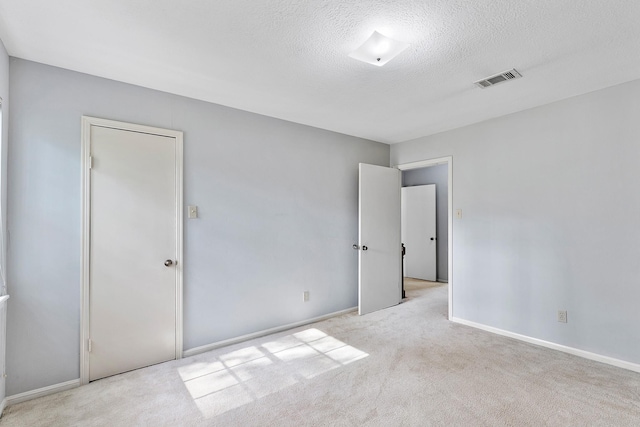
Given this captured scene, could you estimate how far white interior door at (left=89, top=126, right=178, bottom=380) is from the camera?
248 cm

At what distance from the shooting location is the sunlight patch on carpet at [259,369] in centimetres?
222

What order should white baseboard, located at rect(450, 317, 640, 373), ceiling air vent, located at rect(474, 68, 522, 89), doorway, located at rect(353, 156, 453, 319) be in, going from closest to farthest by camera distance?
ceiling air vent, located at rect(474, 68, 522, 89)
white baseboard, located at rect(450, 317, 640, 373)
doorway, located at rect(353, 156, 453, 319)

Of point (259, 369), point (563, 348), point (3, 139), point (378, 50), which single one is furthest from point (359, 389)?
point (3, 139)

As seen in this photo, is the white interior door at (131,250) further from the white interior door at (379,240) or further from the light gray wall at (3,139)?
the white interior door at (379,240)

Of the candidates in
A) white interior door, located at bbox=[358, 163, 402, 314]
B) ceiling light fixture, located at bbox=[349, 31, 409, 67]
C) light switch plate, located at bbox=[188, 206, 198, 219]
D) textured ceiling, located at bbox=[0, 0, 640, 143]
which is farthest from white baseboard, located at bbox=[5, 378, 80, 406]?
ceiling light fixture, located at bbox=[349, 31, 409, 67]

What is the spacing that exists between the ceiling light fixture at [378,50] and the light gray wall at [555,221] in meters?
2.08

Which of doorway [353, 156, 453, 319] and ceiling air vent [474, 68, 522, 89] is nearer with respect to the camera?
ceiling air vent [474, 68, 522, 89]

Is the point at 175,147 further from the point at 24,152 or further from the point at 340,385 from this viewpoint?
the point at 340,385

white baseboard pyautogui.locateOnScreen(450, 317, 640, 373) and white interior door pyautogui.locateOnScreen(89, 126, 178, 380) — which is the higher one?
white interior door pyautogui.locateOnScreen(89, 126, 178, 380)

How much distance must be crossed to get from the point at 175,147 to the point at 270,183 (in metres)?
1.03

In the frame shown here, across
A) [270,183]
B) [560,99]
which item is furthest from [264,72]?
[560,99]

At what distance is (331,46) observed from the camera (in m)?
2.09

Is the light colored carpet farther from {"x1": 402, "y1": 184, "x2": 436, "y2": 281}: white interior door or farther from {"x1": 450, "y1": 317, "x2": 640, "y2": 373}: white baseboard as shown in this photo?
{"x1": 402, "y1": 184, "x2": 436, "y2": 281}: white interior door

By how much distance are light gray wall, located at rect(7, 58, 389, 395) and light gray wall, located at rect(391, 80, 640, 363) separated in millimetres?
1461
